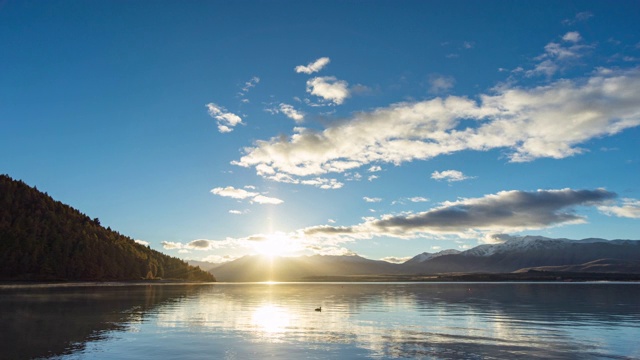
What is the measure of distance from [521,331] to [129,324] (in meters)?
41.2

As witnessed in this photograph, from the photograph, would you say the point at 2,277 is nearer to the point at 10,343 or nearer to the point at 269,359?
the point at 10,343

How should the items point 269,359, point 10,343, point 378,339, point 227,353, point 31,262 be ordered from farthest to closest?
point 31,262 < point 378,339 < point 10,343 < point 227,353 < point 269,359

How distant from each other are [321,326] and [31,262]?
614 feet

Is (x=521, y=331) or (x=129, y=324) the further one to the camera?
(x=129, y=324)

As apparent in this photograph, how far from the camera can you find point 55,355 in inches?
1308

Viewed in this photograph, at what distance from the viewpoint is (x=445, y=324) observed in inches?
2142

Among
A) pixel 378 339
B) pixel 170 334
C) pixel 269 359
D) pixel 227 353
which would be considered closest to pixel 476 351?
pixel 378 339

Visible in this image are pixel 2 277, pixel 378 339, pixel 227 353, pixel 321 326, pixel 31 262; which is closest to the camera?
pixel 227 353

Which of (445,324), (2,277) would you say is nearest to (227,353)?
(445,324)

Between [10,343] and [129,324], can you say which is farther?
[129,324]

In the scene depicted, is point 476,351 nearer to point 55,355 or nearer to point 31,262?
point 55,355

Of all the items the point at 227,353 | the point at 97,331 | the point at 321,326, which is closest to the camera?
the point at 227,353

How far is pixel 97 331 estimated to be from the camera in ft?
152

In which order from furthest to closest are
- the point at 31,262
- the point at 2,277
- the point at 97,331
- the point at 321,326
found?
the point at 31,262, the point at 2,277, the point at 321,326, the point at 97,331
